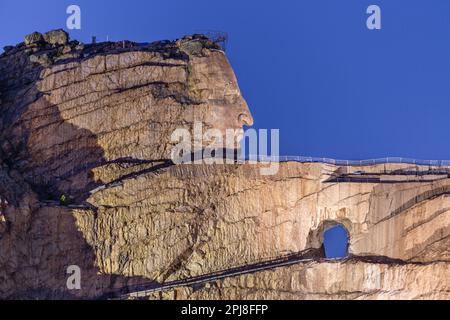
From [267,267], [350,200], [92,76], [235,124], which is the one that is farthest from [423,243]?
[92,76]

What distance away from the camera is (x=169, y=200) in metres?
56.7

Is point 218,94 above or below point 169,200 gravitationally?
above

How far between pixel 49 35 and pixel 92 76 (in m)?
5.09

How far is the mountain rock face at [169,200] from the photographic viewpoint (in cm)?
5472

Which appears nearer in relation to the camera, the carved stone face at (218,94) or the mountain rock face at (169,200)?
the mountain rock face at (169,200)

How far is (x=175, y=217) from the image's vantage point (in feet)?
185

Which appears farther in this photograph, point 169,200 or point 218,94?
point 218,94

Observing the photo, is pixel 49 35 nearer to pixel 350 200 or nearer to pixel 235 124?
pixel 235 124

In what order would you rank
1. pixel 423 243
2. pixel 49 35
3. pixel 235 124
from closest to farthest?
pixel 423 243
pixel 235 124
pixel 49 35

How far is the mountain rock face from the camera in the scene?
180 feet

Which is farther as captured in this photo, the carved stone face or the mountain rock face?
the carved stone face
